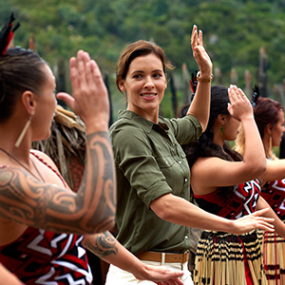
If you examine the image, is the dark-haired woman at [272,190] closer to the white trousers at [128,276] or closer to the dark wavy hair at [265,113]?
the dark wavy hair at [265,113]

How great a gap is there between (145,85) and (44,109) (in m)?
1.11

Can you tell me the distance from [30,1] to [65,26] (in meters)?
5.44

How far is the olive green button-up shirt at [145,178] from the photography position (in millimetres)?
2775

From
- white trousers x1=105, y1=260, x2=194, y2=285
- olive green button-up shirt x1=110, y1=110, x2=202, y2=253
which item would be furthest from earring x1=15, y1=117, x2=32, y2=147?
white trousers x1=105, y1=260, x2=194, y2=285

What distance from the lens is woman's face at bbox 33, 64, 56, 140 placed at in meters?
1.93

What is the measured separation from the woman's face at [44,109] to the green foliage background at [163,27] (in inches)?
1188

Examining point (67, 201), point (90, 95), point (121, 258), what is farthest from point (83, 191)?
point (121, 258)

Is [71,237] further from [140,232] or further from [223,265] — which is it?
[223,265]

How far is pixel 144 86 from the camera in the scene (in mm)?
2988

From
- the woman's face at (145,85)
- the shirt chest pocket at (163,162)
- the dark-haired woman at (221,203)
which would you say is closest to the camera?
the shirt chest pocket at (163,162)

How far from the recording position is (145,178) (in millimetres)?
2740

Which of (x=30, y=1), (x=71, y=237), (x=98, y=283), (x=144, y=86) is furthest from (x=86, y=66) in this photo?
(x=30, y=1)

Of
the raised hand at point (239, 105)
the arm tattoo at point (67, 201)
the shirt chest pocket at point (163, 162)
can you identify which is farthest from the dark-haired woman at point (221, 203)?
the arm tattoo at point (67, 201)

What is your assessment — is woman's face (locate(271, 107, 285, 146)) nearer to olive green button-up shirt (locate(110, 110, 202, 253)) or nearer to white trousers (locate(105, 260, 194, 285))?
olive green button-up shirt (locate(110, 110, 202, 253))
